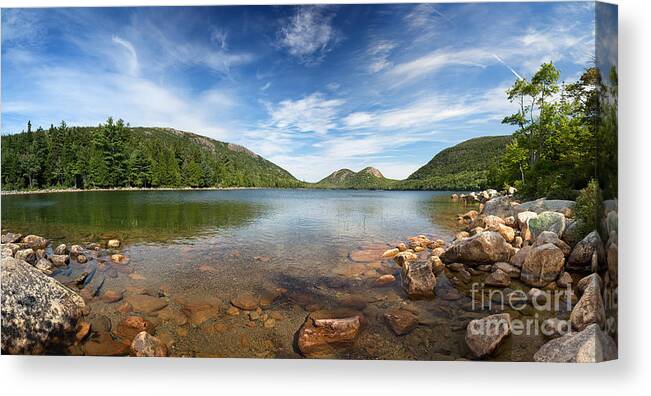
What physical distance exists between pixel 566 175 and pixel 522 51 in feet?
5.58

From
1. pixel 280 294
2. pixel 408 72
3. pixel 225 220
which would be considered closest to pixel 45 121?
pixel 225 220

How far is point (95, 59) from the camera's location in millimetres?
3818

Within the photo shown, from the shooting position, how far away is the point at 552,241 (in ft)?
11.6

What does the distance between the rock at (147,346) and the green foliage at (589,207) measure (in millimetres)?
5461

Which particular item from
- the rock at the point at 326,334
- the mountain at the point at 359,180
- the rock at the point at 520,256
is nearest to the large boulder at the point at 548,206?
the rock at the point at 520,256

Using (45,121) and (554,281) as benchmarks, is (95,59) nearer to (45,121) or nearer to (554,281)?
(45,121)

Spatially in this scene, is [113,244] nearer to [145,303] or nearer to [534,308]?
[145,303]

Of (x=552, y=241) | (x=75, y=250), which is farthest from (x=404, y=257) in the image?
(x=75, y=250)

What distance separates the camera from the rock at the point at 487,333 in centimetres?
319

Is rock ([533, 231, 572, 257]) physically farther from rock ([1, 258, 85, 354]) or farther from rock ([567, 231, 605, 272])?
rock ([1, 258, 85, 354])

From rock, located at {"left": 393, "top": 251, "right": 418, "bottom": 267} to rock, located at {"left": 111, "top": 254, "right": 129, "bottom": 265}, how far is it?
4.01 m

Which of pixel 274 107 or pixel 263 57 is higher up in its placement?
pixel 263 57

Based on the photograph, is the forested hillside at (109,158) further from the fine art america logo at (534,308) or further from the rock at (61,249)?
the fine art america logo at (534,308)

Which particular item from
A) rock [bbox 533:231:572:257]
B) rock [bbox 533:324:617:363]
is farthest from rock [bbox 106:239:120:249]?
rock [bbox 533:231:572:257]
